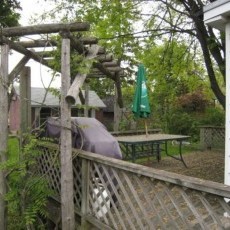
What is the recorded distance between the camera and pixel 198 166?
10.6 meters

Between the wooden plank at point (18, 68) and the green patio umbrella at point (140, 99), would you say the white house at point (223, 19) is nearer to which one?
the wooden plank at point (18, 68)

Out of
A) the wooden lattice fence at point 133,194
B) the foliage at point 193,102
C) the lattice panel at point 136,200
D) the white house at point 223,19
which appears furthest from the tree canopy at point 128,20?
the foliage at point 193,102

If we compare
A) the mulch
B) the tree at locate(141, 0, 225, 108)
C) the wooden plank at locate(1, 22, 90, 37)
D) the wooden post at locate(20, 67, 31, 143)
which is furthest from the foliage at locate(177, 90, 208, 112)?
the wooden plank at locate(1, 22, 90, 37)

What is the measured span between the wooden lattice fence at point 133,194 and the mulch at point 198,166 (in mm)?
4609

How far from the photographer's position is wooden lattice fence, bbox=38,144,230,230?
2.73 meters

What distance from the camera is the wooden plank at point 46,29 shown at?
4.41m

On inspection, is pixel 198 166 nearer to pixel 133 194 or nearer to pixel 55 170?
pixel 55 170

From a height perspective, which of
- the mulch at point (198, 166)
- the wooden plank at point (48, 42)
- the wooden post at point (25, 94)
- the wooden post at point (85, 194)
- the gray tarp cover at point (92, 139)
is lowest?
the mulch at point (198, 166)

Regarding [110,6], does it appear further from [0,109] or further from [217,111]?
[217,111]

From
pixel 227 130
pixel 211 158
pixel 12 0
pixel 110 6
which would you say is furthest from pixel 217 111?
pixel 227 130

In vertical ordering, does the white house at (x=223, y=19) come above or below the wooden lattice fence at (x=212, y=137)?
above

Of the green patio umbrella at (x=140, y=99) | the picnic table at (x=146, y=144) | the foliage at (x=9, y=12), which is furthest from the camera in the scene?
the foliage at (x=9, y=12)

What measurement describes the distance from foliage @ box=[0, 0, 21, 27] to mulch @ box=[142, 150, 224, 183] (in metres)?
9.77

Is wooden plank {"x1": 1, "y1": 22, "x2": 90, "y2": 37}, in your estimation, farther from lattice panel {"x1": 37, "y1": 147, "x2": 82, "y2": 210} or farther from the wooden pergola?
lattice panel {"x1": 37, "y1": 147, "x2": 82, "y2": 210}
